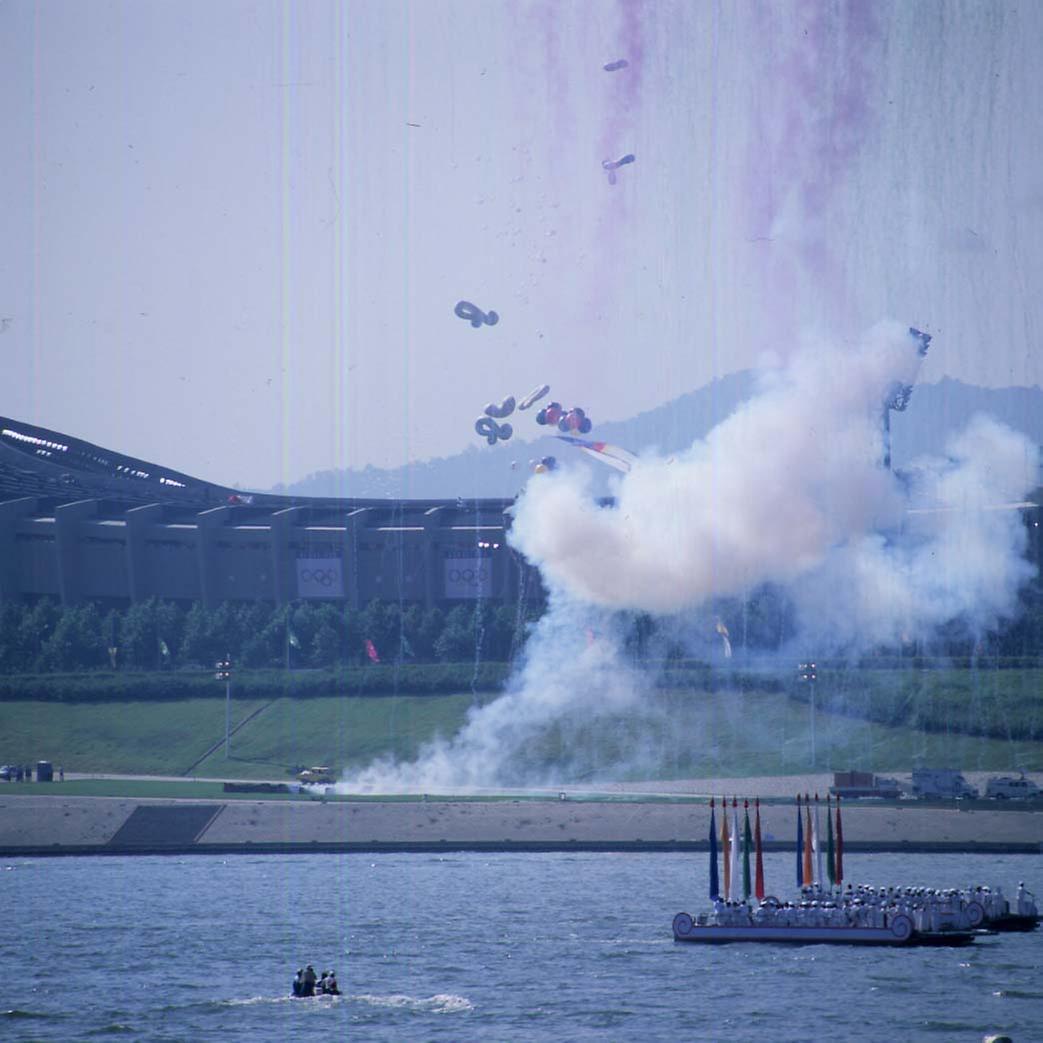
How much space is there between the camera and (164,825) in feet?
452

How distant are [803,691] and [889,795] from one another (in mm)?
23812

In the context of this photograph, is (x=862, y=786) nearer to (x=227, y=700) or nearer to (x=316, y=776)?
(x=316, y=776)

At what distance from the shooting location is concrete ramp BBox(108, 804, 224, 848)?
135m

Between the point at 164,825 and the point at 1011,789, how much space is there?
2177 inches

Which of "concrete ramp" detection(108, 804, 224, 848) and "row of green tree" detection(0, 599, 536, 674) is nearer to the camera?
"concrete ramp" detection(108, 804, 224, 848)

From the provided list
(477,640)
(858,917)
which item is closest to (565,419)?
(477,640)

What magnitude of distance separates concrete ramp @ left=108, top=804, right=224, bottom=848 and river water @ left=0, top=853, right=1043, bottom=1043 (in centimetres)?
757

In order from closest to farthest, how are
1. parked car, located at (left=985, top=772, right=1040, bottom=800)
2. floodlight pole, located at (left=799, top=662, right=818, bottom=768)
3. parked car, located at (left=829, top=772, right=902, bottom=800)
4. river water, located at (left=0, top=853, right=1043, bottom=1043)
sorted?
river water, located at (left=0, top=853, right=1043, bottom=1043) < parked car, located at (left=985, top=772, right=1040, bottom=800) < parked car, located at (left=829, top=772, right=902, bottom=800) < floodlight pole, located at (left=799, top=662, right=818, bottom=768)

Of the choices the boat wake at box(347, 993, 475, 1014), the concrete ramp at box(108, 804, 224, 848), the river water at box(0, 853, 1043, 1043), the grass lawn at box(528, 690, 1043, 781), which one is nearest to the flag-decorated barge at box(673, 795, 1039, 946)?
the river water at box(0, 853, 1043, 1043)

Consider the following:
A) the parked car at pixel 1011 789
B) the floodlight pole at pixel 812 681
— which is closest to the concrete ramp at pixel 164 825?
the floodlight pole at pixel 812 681

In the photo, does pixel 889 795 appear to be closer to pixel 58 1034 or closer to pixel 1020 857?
pixel 1020 857

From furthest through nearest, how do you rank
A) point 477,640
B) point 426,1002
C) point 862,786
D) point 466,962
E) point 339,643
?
point 339,643, point 477,640, point 862,786, point 466,962, point 426,1002

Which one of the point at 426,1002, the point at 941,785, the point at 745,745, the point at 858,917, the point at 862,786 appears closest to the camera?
the point at 426,1002

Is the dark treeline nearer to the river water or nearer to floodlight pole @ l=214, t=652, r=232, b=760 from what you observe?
floodlight pole @ l=214, t=652, r=232, b=760
